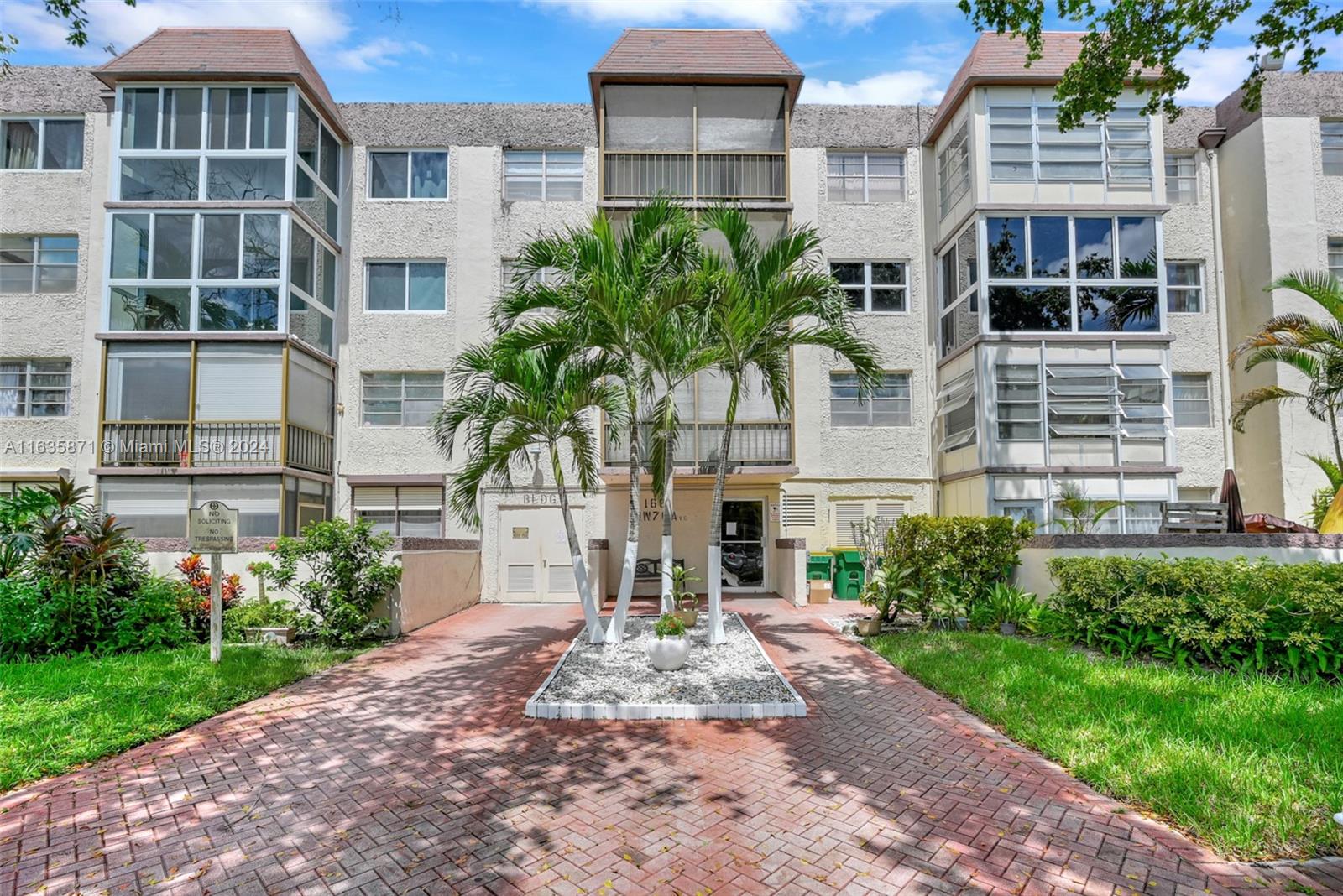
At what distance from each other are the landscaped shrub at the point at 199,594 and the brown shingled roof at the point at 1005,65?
16.6 m

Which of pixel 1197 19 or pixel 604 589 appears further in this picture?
pixel 604 589

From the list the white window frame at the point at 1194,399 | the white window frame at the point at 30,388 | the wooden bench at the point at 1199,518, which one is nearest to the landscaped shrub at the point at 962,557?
the wooden bench at the point at 1199,518

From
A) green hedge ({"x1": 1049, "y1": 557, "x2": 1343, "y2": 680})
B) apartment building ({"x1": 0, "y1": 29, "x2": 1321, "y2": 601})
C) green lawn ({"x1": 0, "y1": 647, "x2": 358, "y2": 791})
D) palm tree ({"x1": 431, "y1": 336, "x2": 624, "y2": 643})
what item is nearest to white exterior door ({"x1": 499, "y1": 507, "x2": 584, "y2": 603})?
apartment building ({"x1": 0, "y1": 29, "x2": 1321, "y2": 601})

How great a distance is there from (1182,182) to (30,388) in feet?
87.4

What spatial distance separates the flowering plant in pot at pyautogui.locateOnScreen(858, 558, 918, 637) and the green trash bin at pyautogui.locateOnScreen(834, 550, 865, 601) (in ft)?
12.5

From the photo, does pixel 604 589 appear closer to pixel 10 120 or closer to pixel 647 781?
pixel 647 781

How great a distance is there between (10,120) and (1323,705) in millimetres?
24819

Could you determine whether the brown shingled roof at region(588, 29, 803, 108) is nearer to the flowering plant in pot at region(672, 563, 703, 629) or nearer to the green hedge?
the flowering plant in pot at region(672, 563, 703, 629)

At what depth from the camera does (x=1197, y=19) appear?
7.51m

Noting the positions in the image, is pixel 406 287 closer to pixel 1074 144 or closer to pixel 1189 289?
pixel 1074 144

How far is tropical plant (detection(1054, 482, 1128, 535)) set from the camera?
13.9m

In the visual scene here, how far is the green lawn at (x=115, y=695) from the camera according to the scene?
555 centimetres

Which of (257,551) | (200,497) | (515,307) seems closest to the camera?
(515,307)

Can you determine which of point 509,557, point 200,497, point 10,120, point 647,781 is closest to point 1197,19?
point 647,781
